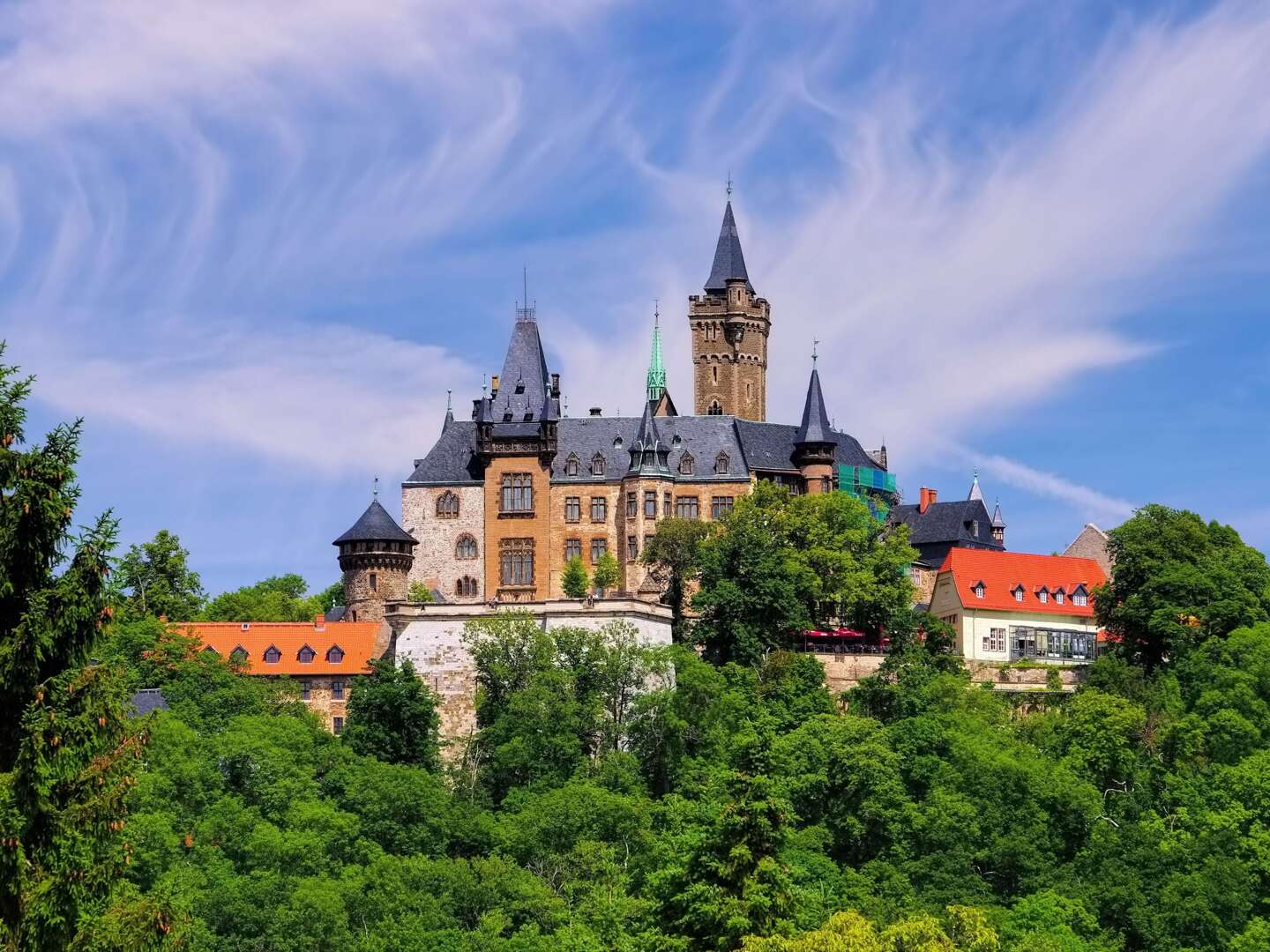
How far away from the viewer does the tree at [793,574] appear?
71312 millimetres

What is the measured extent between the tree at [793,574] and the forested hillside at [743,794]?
262mm

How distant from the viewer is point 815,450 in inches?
3332

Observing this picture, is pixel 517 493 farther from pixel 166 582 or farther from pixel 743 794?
pixel 743 794

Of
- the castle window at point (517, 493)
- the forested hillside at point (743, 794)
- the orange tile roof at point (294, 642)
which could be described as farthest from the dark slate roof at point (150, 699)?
the castle window at point (517, 493)

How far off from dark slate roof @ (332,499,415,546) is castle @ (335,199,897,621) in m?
0.07

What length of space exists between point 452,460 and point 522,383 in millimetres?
4519

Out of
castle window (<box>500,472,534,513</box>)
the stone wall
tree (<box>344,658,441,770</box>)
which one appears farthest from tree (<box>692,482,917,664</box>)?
the stone wall

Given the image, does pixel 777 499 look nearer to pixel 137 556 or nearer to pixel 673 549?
pixel 673 549

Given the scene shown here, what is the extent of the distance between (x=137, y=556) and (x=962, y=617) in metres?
32.3

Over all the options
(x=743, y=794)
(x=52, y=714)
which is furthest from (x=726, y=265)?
(x=52, y=714)

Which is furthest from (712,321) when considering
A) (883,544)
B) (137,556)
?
(137,556)

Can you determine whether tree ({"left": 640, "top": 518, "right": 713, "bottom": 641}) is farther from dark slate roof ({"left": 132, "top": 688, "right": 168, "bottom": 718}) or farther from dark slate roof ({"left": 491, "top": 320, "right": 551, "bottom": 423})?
dark slate roof ({"left": 132, "top": 688, "right": 168, "bottom": 718})

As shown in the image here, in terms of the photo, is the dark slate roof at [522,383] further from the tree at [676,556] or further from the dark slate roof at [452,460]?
the tree at [676,556]

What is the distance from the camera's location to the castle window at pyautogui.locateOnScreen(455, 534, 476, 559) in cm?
8175
